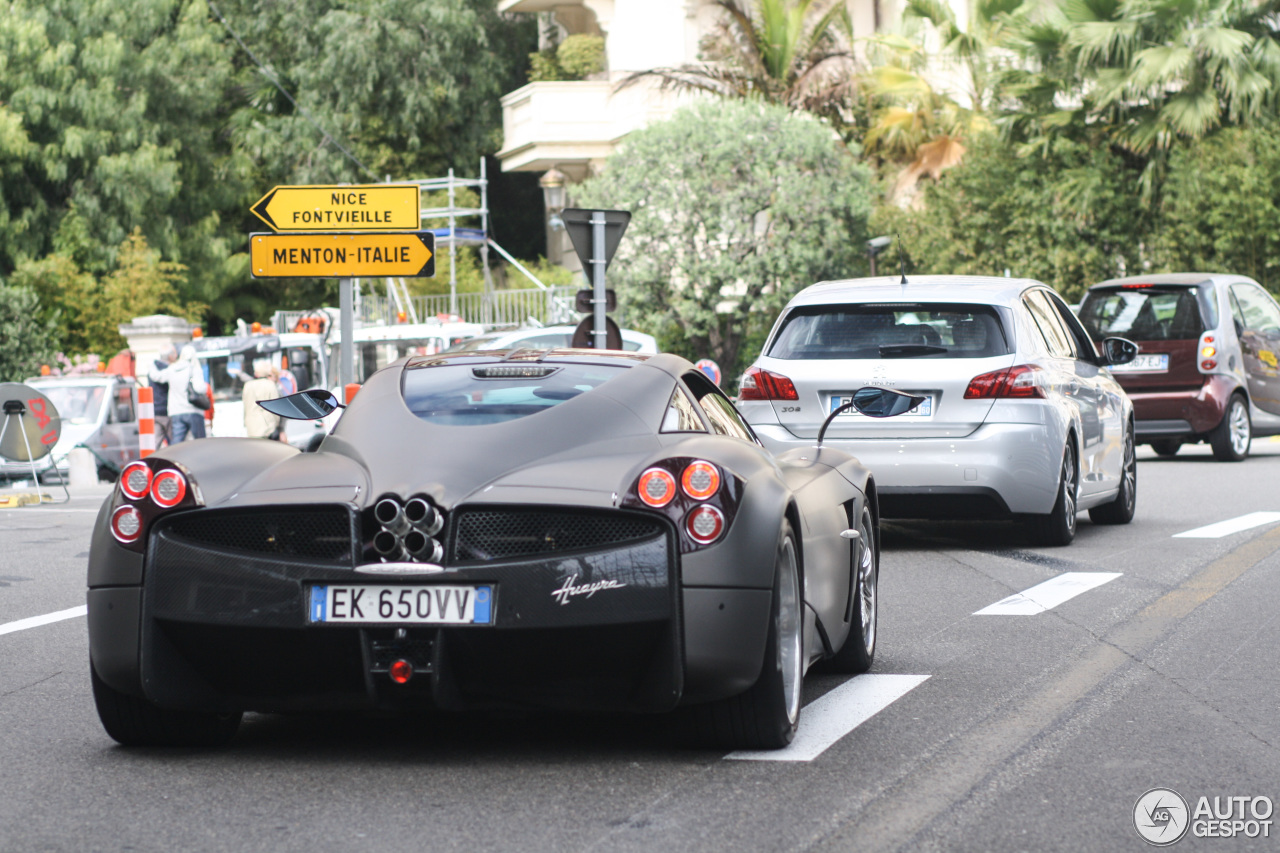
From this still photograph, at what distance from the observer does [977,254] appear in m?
31.4

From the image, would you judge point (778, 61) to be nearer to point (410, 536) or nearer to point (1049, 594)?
point (1049, 594)

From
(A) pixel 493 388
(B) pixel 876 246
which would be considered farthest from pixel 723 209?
(A) pixel 493 388

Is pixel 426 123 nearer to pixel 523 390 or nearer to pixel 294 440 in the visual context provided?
pixel 294 440

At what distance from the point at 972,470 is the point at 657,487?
5986 millimetres

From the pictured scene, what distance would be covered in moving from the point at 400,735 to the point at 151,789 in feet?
3.03

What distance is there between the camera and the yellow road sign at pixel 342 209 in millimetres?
15570

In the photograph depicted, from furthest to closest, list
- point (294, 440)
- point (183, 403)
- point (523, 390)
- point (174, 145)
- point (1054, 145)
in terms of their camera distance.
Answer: point (174, 145), point (1054, 145), point (294, 440), point (183, 403), point (523, 390)

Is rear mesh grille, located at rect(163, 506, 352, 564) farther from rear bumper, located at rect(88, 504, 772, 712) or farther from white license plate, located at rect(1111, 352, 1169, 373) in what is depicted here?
white license plate, located at rect(1111, 352, 1169, 373)

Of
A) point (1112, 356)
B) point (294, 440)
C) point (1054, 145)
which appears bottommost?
point (294, 440)

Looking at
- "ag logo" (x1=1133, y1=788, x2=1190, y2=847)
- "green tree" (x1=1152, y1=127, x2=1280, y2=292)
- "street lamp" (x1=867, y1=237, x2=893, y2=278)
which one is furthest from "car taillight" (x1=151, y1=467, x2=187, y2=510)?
"street lamp" (x1=867, y1=237, x2=893, y2=278)

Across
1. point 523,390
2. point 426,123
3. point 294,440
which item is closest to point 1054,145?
point 294,440

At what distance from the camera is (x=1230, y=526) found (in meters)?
12.4

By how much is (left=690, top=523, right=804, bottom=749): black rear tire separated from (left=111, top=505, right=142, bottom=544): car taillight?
164cm

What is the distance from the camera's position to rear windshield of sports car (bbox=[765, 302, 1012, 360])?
10.9 meters
